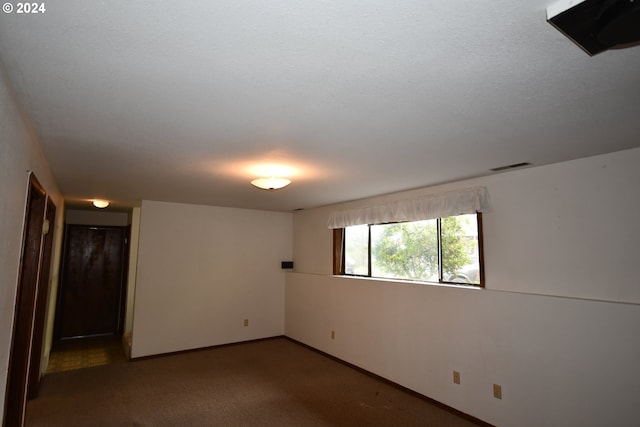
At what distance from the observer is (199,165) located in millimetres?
3178

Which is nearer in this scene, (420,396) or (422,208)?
(420,396)

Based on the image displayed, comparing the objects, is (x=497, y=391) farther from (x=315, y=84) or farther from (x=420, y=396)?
(x=315, y=84)

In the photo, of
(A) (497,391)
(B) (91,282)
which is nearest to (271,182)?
(A) (497,391)

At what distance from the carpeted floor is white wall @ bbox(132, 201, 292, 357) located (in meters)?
0.53

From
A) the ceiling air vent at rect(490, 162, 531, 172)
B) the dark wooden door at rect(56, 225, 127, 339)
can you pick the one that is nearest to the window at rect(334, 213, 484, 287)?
the ceiling air vent at rect(490, 162, 531, 172)

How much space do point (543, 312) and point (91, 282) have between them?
24.6ft

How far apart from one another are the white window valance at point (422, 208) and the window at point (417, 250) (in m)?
0.18

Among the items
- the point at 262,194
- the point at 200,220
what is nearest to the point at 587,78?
the point at 262,194

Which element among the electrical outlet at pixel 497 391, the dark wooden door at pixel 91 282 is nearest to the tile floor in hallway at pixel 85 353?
the dark wooden door at pixel 91 282

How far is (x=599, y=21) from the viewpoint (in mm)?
1184

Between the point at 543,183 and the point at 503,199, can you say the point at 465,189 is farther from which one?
the point at 543,183

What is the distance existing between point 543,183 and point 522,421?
2.08 metres

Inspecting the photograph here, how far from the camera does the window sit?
370cm

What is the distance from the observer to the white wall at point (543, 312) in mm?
2545
